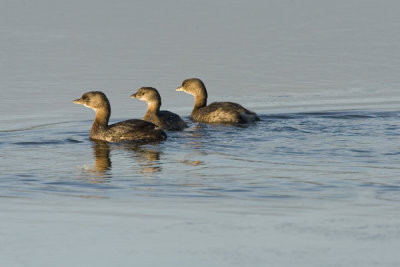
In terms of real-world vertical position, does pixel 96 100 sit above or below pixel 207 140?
above

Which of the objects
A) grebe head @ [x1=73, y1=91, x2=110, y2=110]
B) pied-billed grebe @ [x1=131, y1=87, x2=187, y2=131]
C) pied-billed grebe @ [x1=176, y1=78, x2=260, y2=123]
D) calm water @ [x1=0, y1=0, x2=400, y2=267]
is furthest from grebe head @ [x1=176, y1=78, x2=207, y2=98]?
grebe head @ [x1=73, y1=91, x2=110, y2=110]

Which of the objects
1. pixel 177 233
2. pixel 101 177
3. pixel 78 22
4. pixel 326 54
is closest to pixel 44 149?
pixel 101 177

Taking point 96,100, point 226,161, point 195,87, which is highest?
point 195,87

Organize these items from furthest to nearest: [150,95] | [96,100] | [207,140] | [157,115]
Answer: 1. [150,95]
2. [157,115]
3. [96,100]
4. [207,140]

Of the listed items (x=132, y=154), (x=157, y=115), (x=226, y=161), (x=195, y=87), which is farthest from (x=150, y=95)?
(x=226, y=161)

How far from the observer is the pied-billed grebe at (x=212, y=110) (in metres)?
15.3

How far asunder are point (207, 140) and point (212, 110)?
6.49 ft

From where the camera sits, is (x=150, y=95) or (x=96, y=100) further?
(x=150, y=95)

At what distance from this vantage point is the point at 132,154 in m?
12.9

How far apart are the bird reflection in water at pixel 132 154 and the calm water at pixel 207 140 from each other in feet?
0.13

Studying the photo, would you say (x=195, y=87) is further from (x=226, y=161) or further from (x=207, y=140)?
(x=226, y=161)

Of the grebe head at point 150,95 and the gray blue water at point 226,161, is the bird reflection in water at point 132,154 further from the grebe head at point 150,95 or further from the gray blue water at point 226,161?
the grebe head at point 150,95

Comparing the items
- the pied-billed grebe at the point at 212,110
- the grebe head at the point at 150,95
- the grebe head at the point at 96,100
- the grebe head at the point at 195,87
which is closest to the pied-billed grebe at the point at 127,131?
the grebe head at the point at 96,100

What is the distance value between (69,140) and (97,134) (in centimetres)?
51
